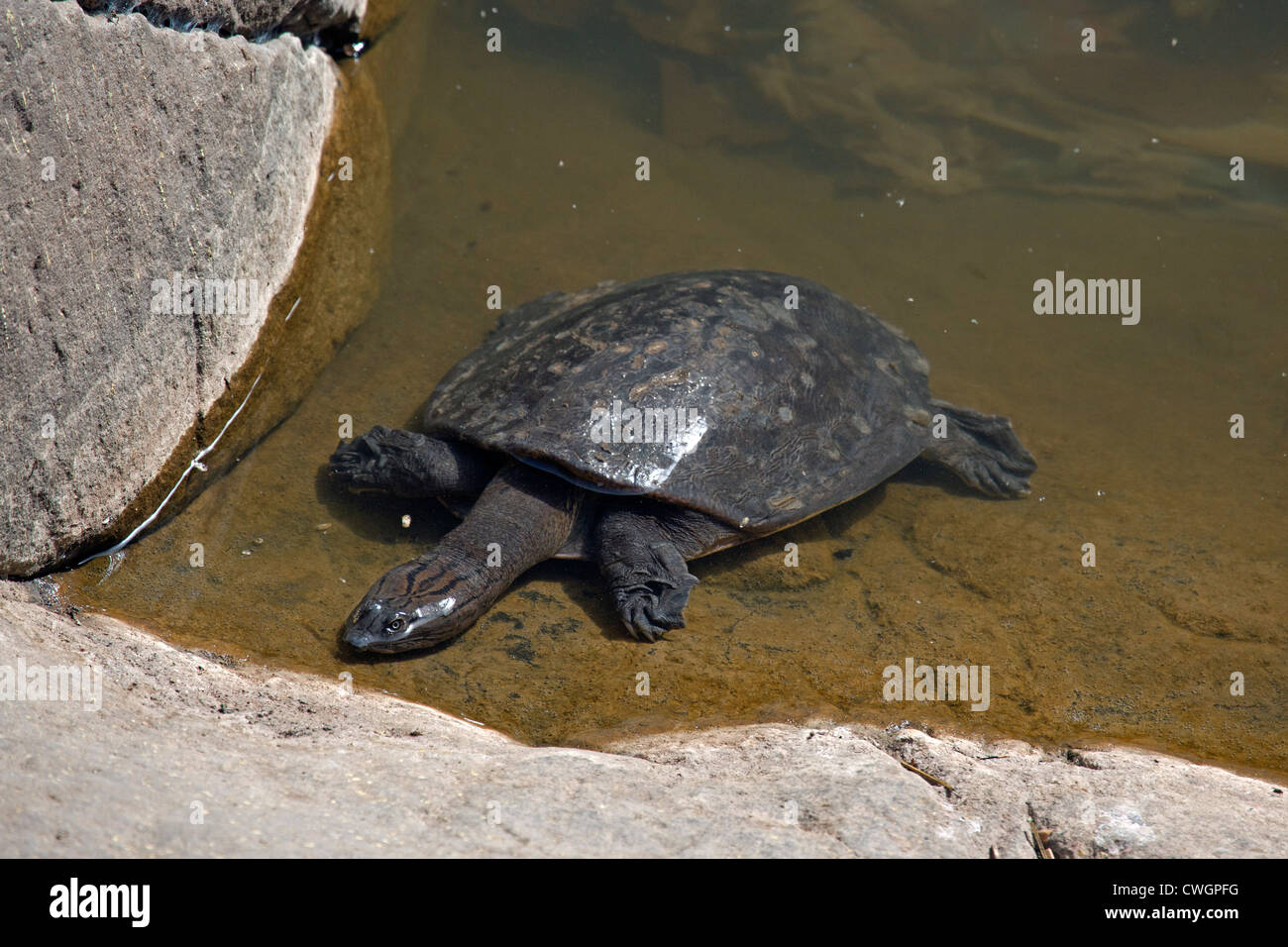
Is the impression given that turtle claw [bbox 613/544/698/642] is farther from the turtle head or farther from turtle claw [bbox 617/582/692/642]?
the turtle head

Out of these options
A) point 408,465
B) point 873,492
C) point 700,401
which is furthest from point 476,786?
point 873,492

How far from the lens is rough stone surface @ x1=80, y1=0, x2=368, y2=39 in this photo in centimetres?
358

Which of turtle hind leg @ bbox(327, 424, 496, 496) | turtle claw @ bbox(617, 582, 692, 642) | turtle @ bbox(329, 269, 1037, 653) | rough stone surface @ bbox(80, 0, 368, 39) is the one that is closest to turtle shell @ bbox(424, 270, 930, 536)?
turtle @ bbox(329, 269, 1037, 653)

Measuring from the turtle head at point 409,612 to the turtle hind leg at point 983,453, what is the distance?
8.62ft

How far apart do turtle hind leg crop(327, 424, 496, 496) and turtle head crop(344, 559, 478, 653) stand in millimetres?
650

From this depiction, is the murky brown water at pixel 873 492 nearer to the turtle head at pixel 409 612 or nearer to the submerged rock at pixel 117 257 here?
the turtle head at pixel 409 612

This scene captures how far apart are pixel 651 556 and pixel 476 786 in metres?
1.67

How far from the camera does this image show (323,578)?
381 cm

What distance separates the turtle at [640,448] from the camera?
3.80m

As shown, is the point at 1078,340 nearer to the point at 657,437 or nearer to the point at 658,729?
the point at 657,437

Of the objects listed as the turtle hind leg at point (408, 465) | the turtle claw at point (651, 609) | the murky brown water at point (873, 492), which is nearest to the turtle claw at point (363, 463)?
the turtle hind leg at point (408, 465)

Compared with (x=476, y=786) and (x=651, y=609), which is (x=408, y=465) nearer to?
(x=651, y=609)
